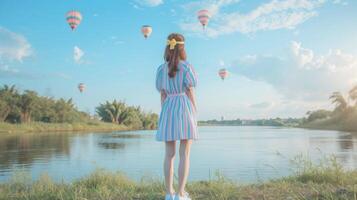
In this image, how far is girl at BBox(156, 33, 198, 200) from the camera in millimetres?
2805

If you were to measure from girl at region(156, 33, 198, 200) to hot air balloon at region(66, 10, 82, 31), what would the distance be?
45.9 feet

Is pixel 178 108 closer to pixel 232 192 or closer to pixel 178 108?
pixel 178 108

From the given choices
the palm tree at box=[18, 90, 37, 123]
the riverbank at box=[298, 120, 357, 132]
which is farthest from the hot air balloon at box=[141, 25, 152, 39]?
the riverbank at box=[298, 120, 357, 132]

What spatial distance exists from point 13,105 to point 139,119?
88.3 feet

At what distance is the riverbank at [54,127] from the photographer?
29339 millimetres

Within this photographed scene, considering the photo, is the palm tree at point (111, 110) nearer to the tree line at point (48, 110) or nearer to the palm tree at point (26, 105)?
the tree line at point (48, 110)

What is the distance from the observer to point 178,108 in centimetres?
284

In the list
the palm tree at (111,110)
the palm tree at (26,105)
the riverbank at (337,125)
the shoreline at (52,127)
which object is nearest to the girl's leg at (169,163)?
the shoreline at (52,127)

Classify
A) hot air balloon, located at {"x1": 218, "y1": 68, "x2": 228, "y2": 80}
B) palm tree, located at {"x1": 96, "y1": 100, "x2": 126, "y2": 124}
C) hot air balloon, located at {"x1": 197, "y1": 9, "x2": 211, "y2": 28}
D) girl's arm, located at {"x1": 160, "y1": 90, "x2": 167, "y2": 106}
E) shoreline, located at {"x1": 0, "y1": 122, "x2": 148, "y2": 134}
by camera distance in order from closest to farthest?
girl's arm, located at {"x1": 160, "y1": 90, "x2": 167, "y2": 106}
hot air balloon, located at {"x1": 197, "y1": 9, "x2": 211, "y2": 28}
hot air balloon, located at {"x1": 218, "y1": 68, "x2": 228, "y2": 80}
shoreline, located at {"x1": 0, "y1": 122, "x2": 148, "y2": 134}
palm tree, located at {"x1": 96, "y1": 100, "x2": 126, "y2": 124}

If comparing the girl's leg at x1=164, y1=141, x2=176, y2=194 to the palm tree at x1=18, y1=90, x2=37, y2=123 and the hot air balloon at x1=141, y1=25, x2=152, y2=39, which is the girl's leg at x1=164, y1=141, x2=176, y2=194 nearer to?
the hot air balloon at x1=141, y1=25, x2=152, y2=39

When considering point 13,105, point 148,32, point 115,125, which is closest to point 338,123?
point 115,125

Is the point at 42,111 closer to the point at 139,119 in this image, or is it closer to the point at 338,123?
the point at 139,119

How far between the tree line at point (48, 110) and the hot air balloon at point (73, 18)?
17742 mm

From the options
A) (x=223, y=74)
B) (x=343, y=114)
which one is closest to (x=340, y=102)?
(x=343, y=114)
